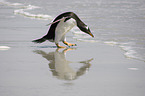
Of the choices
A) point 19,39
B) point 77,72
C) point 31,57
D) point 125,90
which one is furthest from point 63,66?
point 19,39

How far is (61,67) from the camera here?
6527 millimetres

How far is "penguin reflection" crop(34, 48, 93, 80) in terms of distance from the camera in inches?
232

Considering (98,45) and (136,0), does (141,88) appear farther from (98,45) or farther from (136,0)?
(136,0)

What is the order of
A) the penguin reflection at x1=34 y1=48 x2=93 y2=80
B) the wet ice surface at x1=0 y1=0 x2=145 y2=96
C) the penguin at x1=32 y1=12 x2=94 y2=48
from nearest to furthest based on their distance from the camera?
the wet ice surface at x1=0 y1=0 x2=145 y2=96 < the penguin reflection at x1=34 y1=48 x2=93 y2=80 < the penguin at x1=32 y1=12 x2=94 y2=48

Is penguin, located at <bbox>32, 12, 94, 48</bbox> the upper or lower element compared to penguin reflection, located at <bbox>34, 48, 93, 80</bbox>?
upper

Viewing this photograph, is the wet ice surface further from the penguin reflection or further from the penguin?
the penguin

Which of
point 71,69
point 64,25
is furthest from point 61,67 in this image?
point 64,25

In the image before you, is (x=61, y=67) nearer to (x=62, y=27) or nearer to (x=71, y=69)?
(x=71, y=69)

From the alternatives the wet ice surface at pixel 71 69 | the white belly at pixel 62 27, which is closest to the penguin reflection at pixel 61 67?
the wet ice surface at pixel 71 69

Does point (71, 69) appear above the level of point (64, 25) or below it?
below

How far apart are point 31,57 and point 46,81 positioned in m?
1.99

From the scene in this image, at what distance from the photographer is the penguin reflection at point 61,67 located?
5.90m

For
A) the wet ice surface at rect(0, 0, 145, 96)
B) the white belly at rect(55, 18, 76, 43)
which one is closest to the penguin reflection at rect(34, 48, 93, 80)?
the wet ice surface at rect(0, 0, 145, 96)

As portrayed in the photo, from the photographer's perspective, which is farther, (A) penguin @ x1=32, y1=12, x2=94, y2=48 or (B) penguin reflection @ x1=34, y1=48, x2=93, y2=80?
(A) penguin @ x1=32, y1=12, x2=94, y2=48
